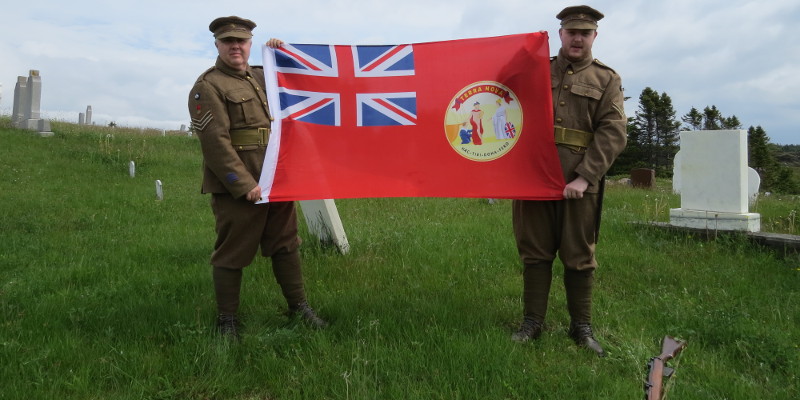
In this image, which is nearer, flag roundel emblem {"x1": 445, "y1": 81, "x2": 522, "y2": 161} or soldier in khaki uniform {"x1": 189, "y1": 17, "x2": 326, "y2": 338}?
soldier in khaki uniform {"x1": 189, "y1": 17, "x2": 326, "y2": 338}

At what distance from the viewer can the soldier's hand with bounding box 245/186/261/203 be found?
11.7 feet

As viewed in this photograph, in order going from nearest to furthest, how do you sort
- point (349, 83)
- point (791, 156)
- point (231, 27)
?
point (231, 27) → point (349, 83) → point (791, 156)

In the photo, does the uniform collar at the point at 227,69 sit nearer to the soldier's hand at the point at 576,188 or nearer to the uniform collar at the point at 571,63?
the uniform collar at the point at 571,63

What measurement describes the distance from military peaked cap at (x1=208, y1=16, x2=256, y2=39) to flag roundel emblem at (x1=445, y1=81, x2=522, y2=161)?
1453 mm

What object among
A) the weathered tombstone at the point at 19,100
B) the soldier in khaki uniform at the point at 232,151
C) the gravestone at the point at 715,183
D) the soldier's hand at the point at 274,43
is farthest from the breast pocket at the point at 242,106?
the weathered tombstone at the point at 19,100

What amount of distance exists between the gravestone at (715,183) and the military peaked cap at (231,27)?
5.46 metres

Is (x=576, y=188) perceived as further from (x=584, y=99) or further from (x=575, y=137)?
(x=584, y=99)

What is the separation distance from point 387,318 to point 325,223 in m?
2.15

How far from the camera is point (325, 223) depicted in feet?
19.4

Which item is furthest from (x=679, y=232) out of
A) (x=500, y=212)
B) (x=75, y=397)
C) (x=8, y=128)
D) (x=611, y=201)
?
(x=8, y=128)

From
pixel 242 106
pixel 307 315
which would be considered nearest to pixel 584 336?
pixel 307 315

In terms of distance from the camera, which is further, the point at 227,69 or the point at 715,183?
the point at 715,183

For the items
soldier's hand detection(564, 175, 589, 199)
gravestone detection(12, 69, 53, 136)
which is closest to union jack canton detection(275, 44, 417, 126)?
soldier's hand detection(564, 175, 589, 199)

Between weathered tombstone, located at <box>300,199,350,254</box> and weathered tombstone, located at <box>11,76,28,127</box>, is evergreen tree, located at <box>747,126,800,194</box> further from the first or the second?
weathered tombstone, located at <box>11,76,28,127</box>
